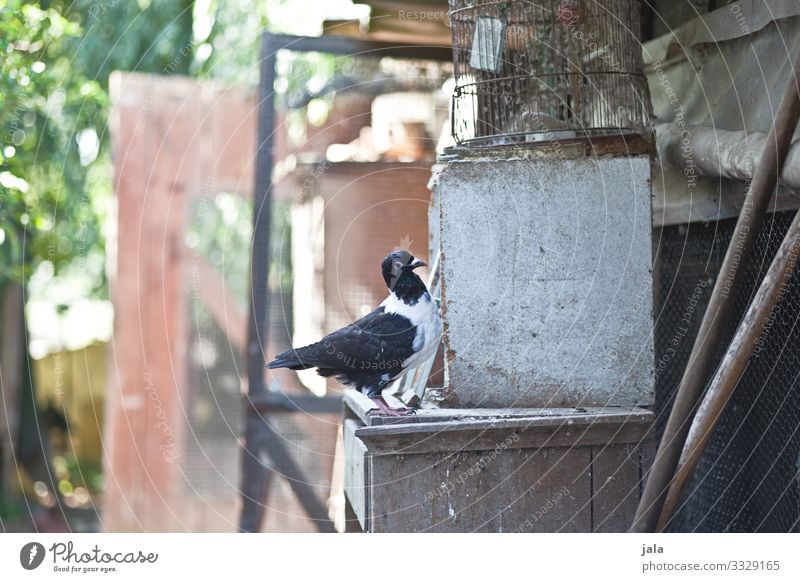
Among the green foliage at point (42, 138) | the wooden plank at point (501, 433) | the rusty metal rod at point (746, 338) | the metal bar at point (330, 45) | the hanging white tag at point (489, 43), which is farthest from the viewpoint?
the metal bar at point (330, 45)

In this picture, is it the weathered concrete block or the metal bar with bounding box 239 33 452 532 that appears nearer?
the weathered concrete block

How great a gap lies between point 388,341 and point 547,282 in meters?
0.48

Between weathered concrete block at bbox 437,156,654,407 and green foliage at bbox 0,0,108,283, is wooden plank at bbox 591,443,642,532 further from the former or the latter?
green foliage at bbox 0,0,108,283

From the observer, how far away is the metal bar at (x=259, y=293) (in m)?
4.28

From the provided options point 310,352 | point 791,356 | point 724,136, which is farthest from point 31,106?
point 791,356

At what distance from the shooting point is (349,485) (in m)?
3.15

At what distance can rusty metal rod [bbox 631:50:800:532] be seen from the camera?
2.33 metres

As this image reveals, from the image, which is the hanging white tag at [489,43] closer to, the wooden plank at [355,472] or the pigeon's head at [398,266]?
the pigeon's head at [398,266]

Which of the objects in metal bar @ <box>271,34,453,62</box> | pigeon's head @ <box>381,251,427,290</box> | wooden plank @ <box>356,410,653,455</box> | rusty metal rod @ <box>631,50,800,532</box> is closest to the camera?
rusty metal rod @ <box>631,50,800,532</box>

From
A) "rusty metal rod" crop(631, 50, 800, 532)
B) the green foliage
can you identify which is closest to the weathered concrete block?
"rusty metal rod" crop(631, 50, 800, 532)

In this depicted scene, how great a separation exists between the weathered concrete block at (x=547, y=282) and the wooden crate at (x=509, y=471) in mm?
109

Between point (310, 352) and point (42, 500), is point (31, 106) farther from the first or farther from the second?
point (42, 500)

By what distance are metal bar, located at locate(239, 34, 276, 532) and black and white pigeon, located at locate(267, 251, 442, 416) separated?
1.61 metres

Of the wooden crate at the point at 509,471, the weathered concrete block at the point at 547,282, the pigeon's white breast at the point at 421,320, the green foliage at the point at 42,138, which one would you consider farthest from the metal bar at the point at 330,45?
the wooden crate at the point at 509,471
